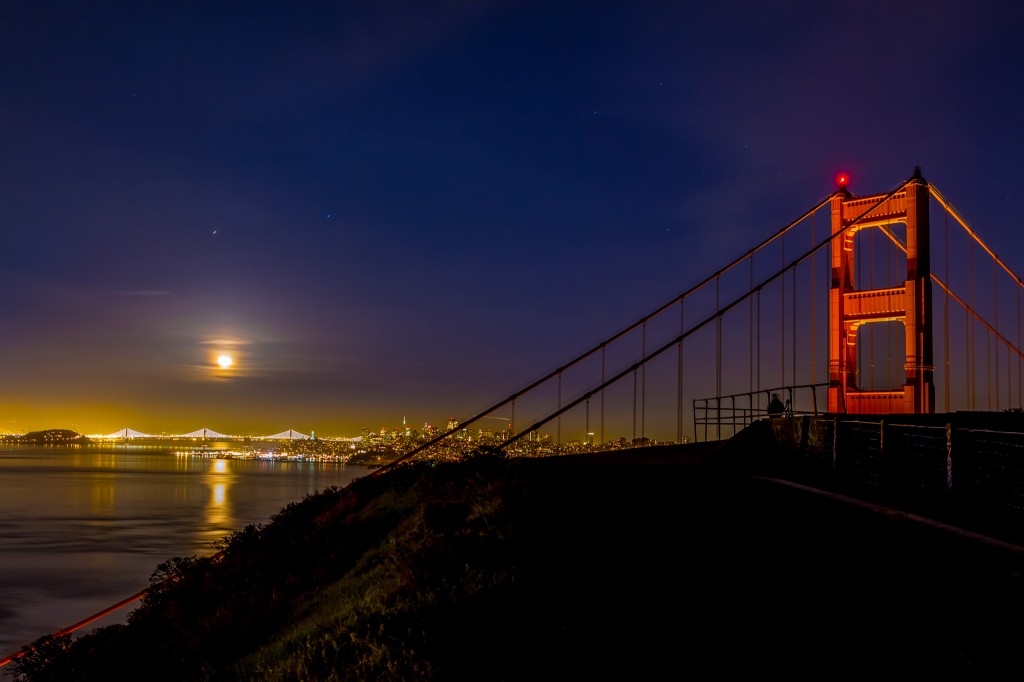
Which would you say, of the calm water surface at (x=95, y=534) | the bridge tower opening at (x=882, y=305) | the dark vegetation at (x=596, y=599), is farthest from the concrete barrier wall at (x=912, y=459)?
the calm water surface at (x=95, y=534)

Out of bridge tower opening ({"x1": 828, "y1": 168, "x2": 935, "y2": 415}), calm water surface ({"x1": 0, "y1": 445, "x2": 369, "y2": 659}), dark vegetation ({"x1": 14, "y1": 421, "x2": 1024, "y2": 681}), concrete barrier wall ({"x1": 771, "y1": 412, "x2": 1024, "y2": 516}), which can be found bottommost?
calm water surface ({"x1": 0, "y1": 445, "x2": 369, "y2": 659})

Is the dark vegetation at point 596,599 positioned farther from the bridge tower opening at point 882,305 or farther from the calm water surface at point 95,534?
the bridge tower opening at point 882,305

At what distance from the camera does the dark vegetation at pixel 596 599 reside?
255 inches

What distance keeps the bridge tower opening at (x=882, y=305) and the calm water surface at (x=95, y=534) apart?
66.9 ft

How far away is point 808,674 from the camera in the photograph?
5875 mm

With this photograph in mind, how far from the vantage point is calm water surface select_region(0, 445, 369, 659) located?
50812 mm

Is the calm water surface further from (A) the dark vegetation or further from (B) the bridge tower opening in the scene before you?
(B) the bridge tower opening

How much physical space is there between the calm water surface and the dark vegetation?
5.19 metres

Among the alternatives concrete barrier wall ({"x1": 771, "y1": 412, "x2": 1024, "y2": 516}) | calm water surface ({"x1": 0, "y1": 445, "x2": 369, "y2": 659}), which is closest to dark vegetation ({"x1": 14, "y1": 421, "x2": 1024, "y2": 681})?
concrete barrier wall ({"x1": 771, "y1": 412, "x2": 1024, "y2": 516})

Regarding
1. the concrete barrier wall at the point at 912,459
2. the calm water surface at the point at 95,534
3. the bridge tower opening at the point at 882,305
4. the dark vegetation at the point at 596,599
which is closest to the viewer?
the dark vegetation at the point at 596,599

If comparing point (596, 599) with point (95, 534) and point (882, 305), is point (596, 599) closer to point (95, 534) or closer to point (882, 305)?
point (882, 305)

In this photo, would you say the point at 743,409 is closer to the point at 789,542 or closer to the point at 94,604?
the point at 789,542

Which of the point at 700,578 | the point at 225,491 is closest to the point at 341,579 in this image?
the point at 700,578

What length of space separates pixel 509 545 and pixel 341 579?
4.15 metres
